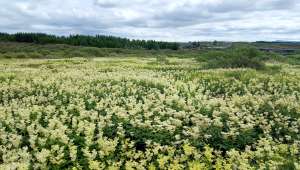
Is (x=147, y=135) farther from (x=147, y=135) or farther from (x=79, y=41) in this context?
(x=79, y=41)

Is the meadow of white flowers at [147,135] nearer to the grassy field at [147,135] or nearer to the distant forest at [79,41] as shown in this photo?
the grassy field at [147,135]

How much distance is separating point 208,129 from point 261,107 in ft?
12.8

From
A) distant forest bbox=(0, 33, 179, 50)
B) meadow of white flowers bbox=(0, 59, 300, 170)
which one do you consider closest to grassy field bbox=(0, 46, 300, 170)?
meadow of white flowers bbox=(0, 59, 300, 170)

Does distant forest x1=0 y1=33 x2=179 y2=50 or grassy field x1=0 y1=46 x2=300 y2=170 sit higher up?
grassy field x1=0 y1=46 x2=300 y2=170

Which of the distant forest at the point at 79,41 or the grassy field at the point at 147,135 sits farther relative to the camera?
the distant forest at the point at 79,41

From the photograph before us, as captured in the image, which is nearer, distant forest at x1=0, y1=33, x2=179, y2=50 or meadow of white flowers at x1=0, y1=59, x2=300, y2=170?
meadow of white flowers at x1=0, y1=59, x2=300, y2=170

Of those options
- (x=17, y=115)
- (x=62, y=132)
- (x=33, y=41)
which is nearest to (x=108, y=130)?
(x=62, y=132)

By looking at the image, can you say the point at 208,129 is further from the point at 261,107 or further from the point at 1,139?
the point at 1,139

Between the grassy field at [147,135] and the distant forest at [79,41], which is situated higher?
the grassy field at [147,135]

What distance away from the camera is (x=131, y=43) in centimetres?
16225

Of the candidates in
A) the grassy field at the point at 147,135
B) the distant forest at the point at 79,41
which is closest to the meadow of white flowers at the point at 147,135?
the grassy field at the point at 147,135

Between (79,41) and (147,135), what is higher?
(147,135)

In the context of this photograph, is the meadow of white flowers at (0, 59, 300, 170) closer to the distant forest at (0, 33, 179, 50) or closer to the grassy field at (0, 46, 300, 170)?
the grassy field at (0, 46, 300, 170)

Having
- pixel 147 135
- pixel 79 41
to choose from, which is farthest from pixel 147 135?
pixel 79 41
